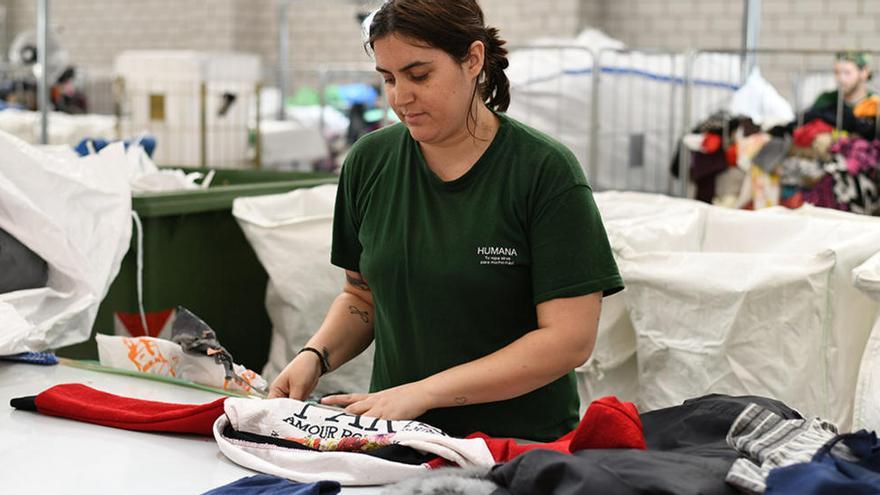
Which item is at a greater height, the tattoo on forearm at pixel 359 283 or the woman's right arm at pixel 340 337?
the tattoo on forearm at pixel 359 283

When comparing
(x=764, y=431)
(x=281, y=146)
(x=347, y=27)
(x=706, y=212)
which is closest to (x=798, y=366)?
(x=706, y=212)

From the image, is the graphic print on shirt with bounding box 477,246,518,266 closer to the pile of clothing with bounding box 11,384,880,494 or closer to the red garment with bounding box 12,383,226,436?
the pile of clothing with bounding box 11,384,880,494

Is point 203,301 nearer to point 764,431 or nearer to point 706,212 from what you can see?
point 706,212

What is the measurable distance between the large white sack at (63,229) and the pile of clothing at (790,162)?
3.22 meters

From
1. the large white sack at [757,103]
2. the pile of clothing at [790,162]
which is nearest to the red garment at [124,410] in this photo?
the pile of clothing at [790,162]

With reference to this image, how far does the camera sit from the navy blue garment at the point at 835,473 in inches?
45.6

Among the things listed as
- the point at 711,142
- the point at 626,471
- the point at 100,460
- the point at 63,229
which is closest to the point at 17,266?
the point at 63,229

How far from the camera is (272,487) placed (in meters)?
1.37

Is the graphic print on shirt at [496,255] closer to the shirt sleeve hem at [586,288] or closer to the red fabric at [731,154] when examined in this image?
the shirt sleeve hem at [586,288]

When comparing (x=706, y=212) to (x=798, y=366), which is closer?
(x=798, y=366)

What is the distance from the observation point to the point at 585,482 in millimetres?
1165

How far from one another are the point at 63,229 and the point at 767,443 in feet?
5.53

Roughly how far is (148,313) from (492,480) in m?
1.78

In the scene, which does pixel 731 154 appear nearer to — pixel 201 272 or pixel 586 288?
pixel 201 272
